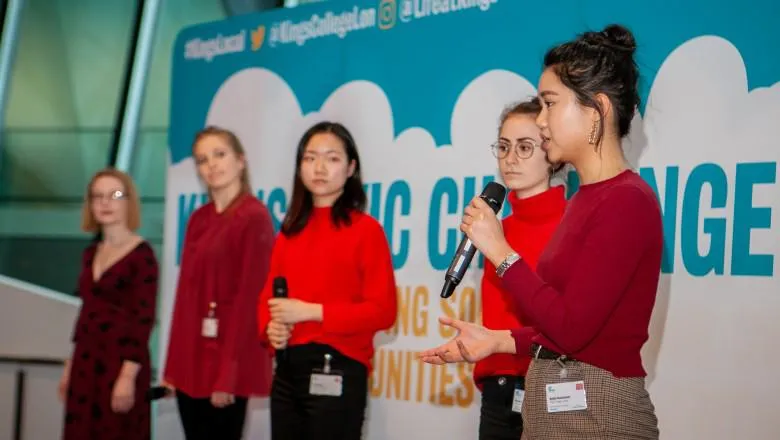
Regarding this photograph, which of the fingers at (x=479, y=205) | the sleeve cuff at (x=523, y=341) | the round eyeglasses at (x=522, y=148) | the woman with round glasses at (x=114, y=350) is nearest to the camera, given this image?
the fingers at (x=479, y=205)

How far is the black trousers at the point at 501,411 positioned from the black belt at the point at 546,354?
2.20 feet

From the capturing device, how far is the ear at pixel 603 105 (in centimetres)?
207

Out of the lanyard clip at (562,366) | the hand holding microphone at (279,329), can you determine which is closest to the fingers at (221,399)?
the hand holding microphone at (279,329)

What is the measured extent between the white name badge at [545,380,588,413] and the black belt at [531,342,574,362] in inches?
2.1

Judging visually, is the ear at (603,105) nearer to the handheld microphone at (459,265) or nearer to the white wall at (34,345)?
the handheld microphone at (459,265)

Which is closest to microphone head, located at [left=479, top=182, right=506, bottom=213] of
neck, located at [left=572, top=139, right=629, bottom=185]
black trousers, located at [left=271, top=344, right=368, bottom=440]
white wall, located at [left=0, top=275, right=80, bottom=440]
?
neck, located at [left=572, top=139, right=629, bottom=185]

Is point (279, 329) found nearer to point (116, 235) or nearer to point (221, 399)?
point (221, 399)

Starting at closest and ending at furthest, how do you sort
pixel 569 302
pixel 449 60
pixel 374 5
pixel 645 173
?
pixel 569 302 < pixel 645 173 < pixel 449 60 < pixel 374 5

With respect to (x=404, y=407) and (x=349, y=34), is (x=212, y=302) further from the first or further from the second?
(x=349, y=34)

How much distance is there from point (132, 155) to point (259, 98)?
9.70ft

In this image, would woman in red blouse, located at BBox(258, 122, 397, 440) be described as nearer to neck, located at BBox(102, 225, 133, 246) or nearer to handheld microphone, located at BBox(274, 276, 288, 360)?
handheld microphone, located at BBox(274, 276, 288, 360)

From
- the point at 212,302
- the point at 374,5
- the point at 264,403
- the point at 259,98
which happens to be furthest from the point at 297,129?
the point at 264,403

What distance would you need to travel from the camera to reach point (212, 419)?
400 cm

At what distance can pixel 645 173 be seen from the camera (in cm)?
324
